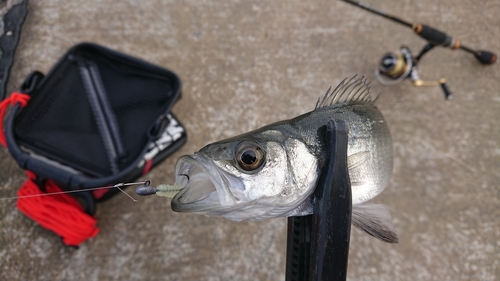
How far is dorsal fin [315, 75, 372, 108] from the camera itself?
124cm

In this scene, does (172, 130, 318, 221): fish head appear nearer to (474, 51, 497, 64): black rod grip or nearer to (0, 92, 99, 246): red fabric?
(0, 92, 99, 246): red fabric

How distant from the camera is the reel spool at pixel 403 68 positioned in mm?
2023

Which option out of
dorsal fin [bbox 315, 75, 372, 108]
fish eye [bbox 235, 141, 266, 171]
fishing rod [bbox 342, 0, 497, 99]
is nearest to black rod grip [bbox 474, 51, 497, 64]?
fishing rod [bbox 342, 0, 497, 99]

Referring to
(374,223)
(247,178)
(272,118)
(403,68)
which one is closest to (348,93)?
(374,223)

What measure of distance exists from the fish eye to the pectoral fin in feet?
1.49

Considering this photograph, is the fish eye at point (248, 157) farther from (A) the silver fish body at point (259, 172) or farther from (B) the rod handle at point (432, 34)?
(B) the rod handle at point (432, 34)

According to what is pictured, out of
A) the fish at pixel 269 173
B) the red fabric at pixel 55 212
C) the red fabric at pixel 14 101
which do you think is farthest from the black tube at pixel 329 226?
the red fabric at pixel 14 101

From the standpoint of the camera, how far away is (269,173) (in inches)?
37.8

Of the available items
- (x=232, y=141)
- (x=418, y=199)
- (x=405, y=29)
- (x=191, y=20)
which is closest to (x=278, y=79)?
(x=191, y=20)

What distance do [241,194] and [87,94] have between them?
119 centimetres

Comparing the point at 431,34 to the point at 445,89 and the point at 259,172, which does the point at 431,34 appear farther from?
the point at 259,172

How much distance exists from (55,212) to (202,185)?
1006 millimetres

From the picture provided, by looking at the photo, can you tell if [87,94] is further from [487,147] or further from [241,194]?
[487,147]

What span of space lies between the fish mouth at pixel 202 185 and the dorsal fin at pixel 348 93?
0.51 meters
